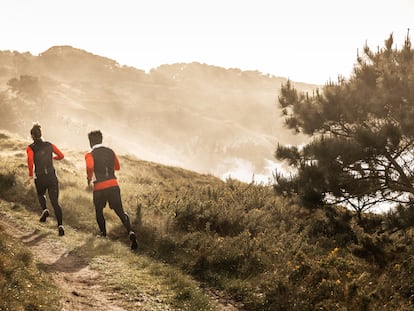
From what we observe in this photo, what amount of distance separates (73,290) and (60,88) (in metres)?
144

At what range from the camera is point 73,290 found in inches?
209

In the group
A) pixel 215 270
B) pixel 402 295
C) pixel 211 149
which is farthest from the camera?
pixel 211 149

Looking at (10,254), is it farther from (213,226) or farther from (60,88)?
(60,88)

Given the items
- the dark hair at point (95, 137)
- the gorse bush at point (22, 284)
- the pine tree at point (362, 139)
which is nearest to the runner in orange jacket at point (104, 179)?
the dark hair at point (95, 137)

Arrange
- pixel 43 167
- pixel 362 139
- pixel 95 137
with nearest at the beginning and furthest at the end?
pixel 95 137 < pixel 43 167 < pixel 362 139

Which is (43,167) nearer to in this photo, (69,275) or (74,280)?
(69,275)

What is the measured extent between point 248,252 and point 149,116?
123971 millimetres

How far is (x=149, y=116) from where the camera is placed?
129125 mm

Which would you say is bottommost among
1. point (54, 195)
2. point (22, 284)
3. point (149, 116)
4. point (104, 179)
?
point (22, 284)

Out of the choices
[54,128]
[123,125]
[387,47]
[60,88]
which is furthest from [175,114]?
[387,47]

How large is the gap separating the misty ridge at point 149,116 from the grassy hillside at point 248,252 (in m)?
47.8

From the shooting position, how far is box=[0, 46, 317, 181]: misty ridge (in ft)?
232

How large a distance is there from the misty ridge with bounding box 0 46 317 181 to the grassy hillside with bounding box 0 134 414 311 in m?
47.8

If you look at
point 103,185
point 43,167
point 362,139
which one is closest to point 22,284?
point 103,185
